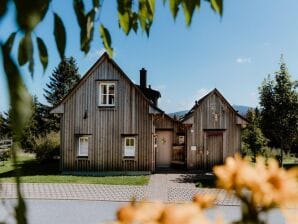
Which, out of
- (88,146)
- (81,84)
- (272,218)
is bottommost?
(272,218)

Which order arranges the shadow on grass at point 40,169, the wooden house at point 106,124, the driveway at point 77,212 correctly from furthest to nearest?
1. the shadow on grass at point 40,169
2. the wooden house at point 106,124
3. the driveway at point 77,212

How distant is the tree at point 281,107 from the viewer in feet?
94.5

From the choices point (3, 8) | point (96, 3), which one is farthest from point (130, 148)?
point (3, 8)

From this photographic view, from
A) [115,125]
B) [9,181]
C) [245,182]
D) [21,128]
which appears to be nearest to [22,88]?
[21,128]

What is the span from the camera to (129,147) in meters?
24.3

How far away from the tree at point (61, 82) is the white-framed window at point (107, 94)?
46.5m

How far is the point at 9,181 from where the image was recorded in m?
21.5

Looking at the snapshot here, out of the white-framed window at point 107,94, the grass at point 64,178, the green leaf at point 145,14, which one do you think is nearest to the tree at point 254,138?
the grass at point 64,178

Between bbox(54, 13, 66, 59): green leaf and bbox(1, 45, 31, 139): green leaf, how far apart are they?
43cm

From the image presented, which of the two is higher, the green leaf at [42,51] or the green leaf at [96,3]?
the green leaf at [96,3]

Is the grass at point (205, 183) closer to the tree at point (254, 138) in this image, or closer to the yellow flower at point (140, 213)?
the tree at point (254, 138)

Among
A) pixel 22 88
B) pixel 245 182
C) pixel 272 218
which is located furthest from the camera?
pixel 272 218

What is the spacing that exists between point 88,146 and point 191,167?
20.5 feet

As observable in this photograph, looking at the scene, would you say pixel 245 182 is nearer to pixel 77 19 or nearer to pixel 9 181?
pixel 77 19
